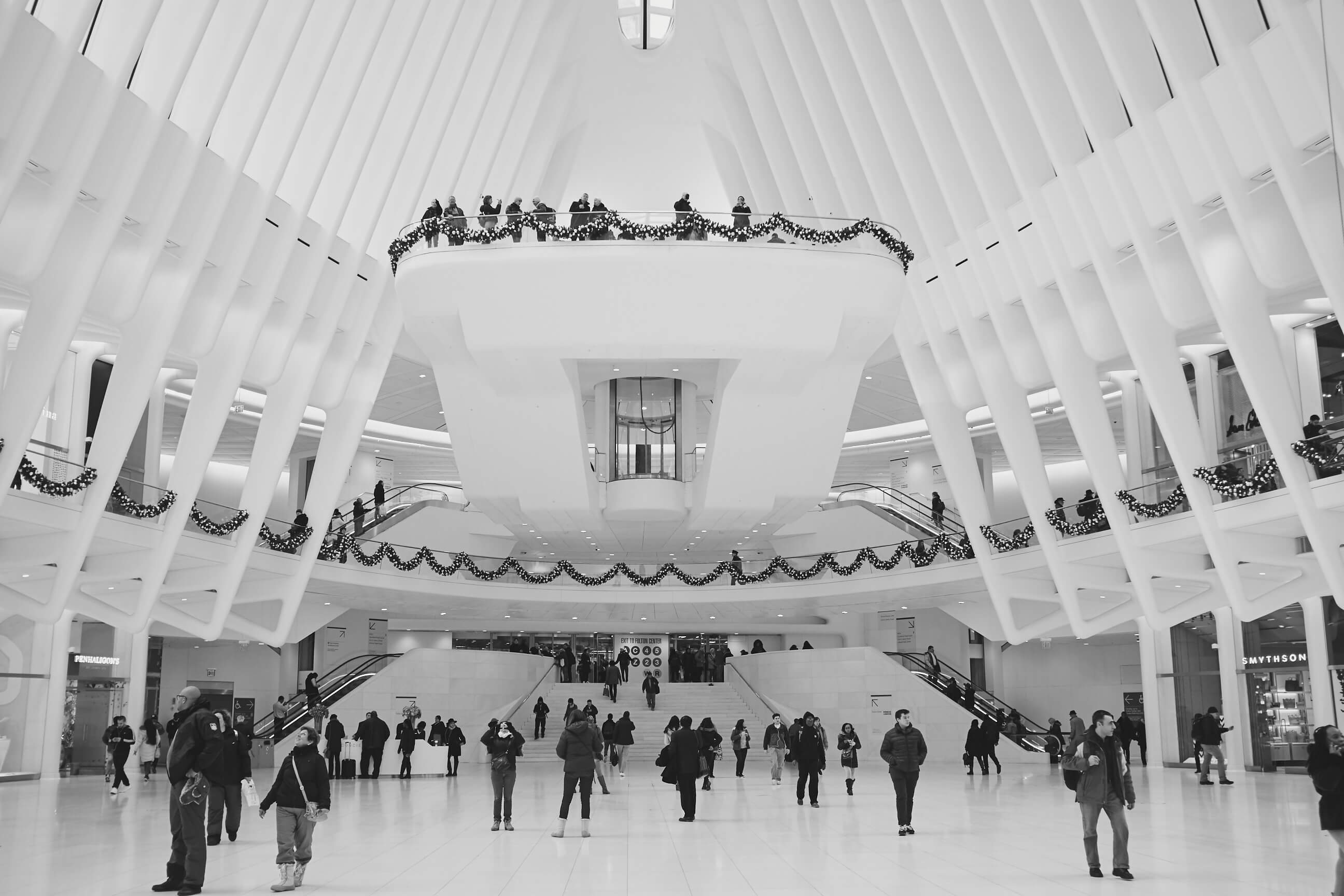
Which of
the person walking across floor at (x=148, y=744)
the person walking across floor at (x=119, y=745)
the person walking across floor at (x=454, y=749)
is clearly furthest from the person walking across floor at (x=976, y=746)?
the person walking across floor at (x=148, y=744)

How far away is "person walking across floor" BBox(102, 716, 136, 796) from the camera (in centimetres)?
1997

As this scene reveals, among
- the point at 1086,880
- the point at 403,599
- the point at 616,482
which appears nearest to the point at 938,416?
the point at 616,482

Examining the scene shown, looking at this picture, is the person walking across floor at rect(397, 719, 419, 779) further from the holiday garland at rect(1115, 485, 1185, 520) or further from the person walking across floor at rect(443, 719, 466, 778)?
the holiday garland at rect(1115, 485, 1185, 520)

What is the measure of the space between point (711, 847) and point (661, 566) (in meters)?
21.9

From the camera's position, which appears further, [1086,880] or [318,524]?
[318,524]

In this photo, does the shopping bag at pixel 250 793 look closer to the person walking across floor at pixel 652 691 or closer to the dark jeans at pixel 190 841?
the dark jeans at pixel 190 841

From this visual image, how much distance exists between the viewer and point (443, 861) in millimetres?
11328

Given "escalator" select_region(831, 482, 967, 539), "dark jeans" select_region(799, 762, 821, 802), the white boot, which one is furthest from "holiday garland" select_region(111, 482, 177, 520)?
"escalator" select_region(831, 482, 967, 539)

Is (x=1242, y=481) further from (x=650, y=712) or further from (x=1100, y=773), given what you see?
(x=650, y=712)

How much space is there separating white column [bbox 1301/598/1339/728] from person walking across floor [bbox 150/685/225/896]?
20.9 m

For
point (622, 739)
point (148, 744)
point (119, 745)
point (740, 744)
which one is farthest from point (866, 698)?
point (119, 745)

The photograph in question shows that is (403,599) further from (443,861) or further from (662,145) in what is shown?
(443,861)

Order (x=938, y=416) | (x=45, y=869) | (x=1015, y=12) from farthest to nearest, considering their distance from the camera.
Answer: (x=938, y=416) → (x=1015, y=12) → (x=45, y=869)

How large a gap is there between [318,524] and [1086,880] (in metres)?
19.0
